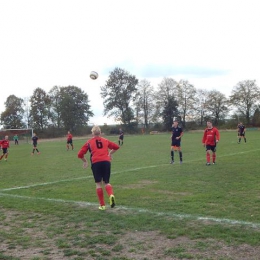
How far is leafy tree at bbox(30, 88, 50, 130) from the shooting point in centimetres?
8244

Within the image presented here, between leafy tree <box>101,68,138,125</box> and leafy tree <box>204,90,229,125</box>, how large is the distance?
18.1m

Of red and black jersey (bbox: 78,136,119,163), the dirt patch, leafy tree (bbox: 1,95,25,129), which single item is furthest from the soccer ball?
leafy tree (bbox: 1,95,25,129)

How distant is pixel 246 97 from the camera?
74688 millimetres

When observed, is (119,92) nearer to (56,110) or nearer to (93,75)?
(56,110)

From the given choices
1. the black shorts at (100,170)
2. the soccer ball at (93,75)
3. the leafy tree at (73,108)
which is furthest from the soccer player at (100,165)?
the leafy tree at (73,108)

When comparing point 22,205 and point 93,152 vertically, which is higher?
point 93,152

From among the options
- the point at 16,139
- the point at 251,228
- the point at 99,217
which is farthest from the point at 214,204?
the point at 16,139

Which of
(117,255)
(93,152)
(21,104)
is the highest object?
(21,104)

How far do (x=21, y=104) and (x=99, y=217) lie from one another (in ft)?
272

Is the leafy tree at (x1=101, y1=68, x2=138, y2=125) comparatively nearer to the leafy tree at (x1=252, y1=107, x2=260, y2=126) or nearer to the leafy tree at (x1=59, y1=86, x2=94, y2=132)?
the leafy tree at (x1=59, y1=86, x2=94, y2=132)

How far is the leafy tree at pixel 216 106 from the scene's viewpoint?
260 ft

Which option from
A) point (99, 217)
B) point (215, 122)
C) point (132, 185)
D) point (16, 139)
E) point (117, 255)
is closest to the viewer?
point (117, 255)

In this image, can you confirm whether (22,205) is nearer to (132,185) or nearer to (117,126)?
(132,185)

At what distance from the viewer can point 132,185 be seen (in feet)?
35.1
